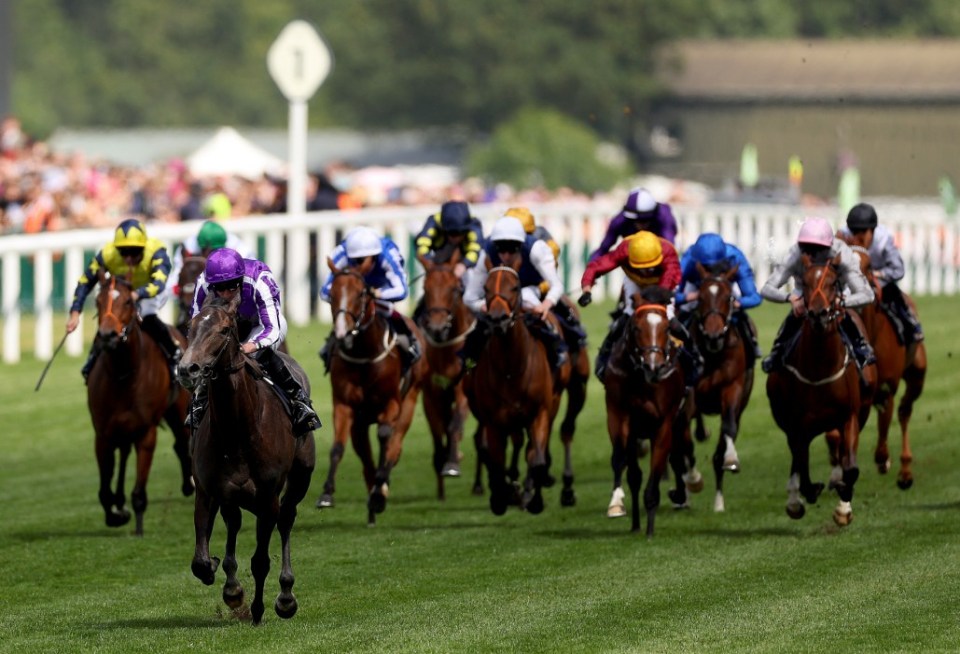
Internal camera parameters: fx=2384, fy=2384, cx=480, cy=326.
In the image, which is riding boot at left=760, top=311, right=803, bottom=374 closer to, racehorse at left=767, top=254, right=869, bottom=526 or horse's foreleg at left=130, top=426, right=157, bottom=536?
racehorse at left=767, top=254, right=869, bottom=526

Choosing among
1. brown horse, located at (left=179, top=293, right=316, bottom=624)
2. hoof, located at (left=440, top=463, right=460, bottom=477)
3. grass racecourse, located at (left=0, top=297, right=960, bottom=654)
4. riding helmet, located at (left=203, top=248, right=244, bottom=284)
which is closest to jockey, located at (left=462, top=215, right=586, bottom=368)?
grass racecourse, located at (left=0, top=297, right=960, bottom=654)

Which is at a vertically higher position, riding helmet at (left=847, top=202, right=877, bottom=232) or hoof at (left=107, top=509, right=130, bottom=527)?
riding helmet at (left=847, top=202, right=877, bottom=232)

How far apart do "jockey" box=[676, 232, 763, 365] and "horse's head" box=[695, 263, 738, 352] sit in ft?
0.73

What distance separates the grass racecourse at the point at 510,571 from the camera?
32.8ft

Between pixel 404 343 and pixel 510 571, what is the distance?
8.94 feet

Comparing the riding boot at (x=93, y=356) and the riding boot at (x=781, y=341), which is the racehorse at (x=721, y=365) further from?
the riding boot at (x=93, y=356)

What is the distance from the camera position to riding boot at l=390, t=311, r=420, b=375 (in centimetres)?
1424

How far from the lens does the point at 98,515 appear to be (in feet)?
46.6

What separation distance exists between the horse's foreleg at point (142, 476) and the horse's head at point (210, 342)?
12.1 feet

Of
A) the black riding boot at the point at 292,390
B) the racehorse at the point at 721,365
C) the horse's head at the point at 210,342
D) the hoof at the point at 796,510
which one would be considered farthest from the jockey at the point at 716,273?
the horse's head at the point at 210,342

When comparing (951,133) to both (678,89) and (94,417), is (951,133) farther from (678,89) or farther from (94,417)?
(94,417)

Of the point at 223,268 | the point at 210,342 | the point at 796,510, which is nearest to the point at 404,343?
the point at 796,510

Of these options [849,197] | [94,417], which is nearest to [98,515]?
[94,417]

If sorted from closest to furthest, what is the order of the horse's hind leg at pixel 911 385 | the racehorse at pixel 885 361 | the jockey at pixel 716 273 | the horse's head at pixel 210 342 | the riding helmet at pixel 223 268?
1. the horse's head at pixel 210 342
2. the riding helmet at pixel 223 268
3. the jockey at pixel 716 273
4. the racehorse at pixel 885 361
5. the horse's hind leg at pixel 911 385
